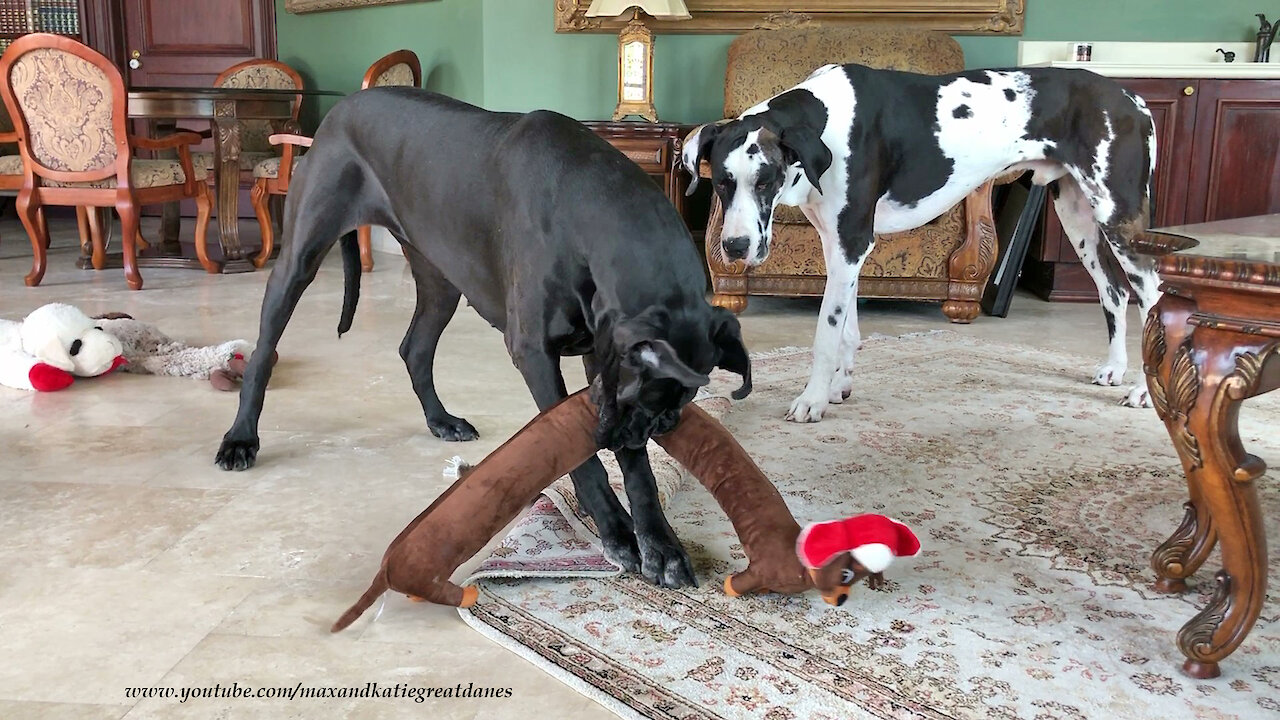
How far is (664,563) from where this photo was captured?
5.91ft

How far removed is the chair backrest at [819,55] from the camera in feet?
15.6

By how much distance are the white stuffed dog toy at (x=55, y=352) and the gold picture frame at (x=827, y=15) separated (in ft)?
9.69

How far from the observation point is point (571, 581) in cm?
181

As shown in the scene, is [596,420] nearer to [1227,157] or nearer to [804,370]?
[804,370]

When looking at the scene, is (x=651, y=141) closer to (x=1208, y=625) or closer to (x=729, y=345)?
(x=729, y=345)

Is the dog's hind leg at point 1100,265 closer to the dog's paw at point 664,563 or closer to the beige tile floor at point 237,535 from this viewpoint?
the beige tile floor at point 237,535

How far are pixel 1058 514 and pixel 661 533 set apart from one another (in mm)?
900

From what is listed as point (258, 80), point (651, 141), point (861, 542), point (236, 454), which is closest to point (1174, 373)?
point (861, 542)

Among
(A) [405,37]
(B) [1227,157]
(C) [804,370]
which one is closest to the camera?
(C) [804,370]

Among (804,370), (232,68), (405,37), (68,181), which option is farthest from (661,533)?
(232,68)

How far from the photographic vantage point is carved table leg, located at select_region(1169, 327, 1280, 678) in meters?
1.39

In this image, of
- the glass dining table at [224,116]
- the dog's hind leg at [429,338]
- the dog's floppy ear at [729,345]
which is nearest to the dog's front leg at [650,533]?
the dog's floppy ear at [729,345]

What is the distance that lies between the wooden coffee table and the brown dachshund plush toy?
41cm

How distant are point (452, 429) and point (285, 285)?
54 cm
